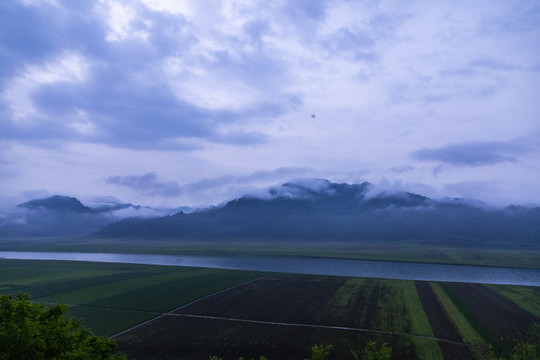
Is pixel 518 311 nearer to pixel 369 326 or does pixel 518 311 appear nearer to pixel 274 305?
pixel 369 326

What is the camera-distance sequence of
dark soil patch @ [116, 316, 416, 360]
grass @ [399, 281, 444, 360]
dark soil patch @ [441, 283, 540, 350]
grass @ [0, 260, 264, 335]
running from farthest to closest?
grass @ [0, 260, 264, 335] < dark soil patch @ [441, 283, 540, 350] < grass @ [399, 281, 444, 360] < dark soil patch @ [116, 316, 416, 360]

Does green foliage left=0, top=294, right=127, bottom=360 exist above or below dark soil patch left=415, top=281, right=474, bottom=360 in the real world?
above

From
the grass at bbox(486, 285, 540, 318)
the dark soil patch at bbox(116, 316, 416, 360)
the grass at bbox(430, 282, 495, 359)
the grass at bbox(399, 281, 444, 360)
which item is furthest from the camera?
the grass at bbox(486, 285, 540, 318)

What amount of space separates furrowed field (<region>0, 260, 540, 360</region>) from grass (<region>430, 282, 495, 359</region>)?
0.46 ft

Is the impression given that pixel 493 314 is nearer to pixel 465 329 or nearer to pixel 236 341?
pixel 465 329

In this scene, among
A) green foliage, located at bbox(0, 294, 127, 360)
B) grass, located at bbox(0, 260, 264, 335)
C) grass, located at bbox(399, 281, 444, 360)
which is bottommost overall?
grass, located at bbox(0, 260, 264, 335)

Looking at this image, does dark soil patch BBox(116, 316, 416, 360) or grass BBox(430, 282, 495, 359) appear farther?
grass BBox(430, 282, 495, 359)

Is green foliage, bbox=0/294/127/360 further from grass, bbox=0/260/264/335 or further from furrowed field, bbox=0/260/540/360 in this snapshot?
grass, bbox=0/260/264/335

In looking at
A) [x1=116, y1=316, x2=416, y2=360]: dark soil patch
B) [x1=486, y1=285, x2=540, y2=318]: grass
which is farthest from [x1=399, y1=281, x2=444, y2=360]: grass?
[x1=486, y1=285, x2=540, y2=318]: grass

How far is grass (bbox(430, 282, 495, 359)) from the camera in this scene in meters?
36.7

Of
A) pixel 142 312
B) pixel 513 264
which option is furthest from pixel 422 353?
pixel 513 264

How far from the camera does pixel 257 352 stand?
36.2 metres

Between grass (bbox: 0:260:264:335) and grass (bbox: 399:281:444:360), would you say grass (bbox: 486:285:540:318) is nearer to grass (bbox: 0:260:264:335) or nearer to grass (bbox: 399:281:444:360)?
grass (bbox: 399:281:444:360)

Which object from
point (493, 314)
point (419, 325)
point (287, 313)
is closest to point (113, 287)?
point (287, 313)
